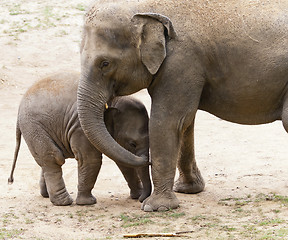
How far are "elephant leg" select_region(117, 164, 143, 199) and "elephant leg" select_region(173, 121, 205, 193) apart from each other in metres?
0.57

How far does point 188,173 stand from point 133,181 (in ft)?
2.28

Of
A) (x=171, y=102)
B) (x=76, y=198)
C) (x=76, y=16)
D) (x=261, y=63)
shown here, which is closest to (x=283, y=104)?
(x=261, y=63)

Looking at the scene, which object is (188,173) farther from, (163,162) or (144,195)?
(163,162)

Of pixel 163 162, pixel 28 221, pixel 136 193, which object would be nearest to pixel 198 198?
pixel 136 193

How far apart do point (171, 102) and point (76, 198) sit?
1664 millimetres

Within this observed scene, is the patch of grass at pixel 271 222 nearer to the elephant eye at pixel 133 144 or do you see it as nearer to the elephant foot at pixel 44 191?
the elephant eye at pixel 133 144

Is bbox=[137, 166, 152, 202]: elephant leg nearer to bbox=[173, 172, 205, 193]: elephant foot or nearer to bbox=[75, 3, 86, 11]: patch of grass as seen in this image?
bbox=[173, 172, 205, 193]: elephant foot

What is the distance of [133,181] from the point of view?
7879mm

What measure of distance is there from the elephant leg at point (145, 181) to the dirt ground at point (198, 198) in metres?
0.14

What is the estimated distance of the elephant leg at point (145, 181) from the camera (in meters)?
7.36

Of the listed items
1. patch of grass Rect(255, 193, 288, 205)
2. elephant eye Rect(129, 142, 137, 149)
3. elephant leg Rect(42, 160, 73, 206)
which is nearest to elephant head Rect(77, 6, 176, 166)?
elephant eye Rect(129, 142, 137, 149)

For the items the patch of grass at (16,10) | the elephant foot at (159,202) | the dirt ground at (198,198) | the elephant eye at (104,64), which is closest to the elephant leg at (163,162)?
the elephant foot at (159,202)

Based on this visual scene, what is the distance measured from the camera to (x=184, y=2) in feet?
22.9

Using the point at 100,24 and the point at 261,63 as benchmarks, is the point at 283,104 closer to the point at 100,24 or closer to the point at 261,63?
the point at 261,63
